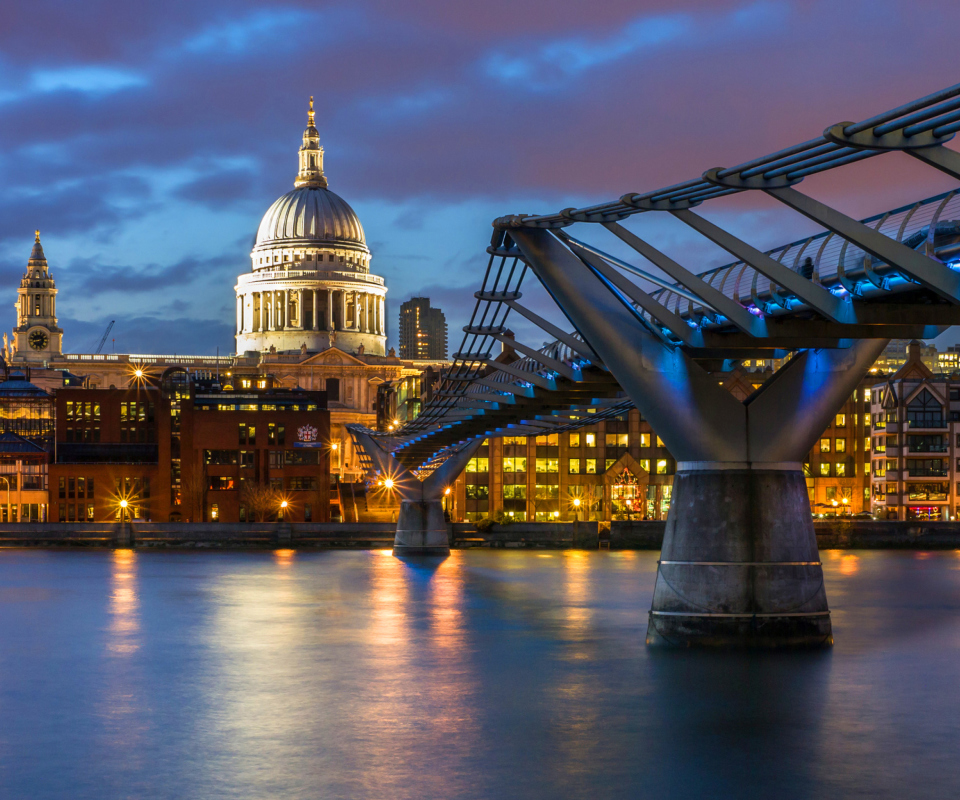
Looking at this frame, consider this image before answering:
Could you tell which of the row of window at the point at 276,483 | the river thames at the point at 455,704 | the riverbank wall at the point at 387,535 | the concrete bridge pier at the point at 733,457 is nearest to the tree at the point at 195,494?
the row of window at the point at 276,483

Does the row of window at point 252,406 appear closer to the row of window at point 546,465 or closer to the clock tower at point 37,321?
the row of window at point 546,465

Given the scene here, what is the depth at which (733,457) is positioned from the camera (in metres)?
31.0

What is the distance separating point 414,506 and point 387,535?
1244 centimetres

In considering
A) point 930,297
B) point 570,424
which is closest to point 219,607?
point 570,424

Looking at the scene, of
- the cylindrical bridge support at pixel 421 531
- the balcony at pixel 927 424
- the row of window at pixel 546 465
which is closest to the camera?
the cylindrical bridge support at pixel 421 531

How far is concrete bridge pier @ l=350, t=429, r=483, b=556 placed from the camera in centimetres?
8262

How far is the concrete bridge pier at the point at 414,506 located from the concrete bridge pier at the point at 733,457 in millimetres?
50167

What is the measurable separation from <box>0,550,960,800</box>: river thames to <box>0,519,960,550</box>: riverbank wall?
143ft

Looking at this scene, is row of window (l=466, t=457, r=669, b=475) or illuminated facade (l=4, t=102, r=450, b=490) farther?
illuminated facade (l=4, t=102, r=450, b=490)

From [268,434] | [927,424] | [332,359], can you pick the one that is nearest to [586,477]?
[268,434]

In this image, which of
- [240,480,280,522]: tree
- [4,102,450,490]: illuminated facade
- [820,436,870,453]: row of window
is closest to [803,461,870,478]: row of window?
[820,436,870,453]: row of window

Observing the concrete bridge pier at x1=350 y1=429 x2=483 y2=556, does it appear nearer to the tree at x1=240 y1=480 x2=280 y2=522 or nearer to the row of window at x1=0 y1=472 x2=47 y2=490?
the tree at x1=240 y1=480 x2=280 y2=522

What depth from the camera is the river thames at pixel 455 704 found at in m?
21.6

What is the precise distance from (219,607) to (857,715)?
2919 centimetres
